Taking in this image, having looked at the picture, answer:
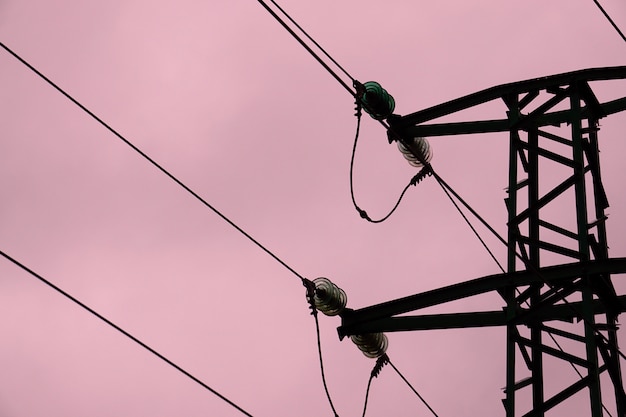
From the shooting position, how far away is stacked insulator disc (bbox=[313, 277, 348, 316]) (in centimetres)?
1470

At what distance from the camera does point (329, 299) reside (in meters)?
14.7

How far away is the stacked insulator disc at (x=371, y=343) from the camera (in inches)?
597

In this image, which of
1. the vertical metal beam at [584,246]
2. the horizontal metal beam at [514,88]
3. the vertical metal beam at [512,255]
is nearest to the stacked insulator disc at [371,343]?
the vertical metal beam at [512,255]

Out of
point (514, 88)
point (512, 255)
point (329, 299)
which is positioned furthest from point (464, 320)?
point (514, 88)

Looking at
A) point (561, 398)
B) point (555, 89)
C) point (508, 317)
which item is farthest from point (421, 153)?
point (561, 398)

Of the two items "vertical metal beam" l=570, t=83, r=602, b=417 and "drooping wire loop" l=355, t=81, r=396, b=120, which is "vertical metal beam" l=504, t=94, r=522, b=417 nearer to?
"vertical metal beam" l=570, t=83, r=602, b=417

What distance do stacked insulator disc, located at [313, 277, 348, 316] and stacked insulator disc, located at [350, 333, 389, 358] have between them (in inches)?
20.8

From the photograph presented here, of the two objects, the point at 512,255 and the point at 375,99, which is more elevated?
the point at 375,99

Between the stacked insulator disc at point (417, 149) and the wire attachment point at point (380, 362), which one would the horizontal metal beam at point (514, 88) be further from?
the wire attachment point at point (380, 362)

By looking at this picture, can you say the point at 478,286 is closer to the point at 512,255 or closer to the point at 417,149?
the point at 512,255

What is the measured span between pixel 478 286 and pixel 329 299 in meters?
1.90

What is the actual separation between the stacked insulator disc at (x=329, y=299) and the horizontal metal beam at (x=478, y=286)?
0.53 feet

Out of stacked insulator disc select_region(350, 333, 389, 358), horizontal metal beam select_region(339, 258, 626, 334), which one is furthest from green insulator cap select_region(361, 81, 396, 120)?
stacked insulator disc select_region(350, 333, 389, 358)

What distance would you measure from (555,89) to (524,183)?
121cm
